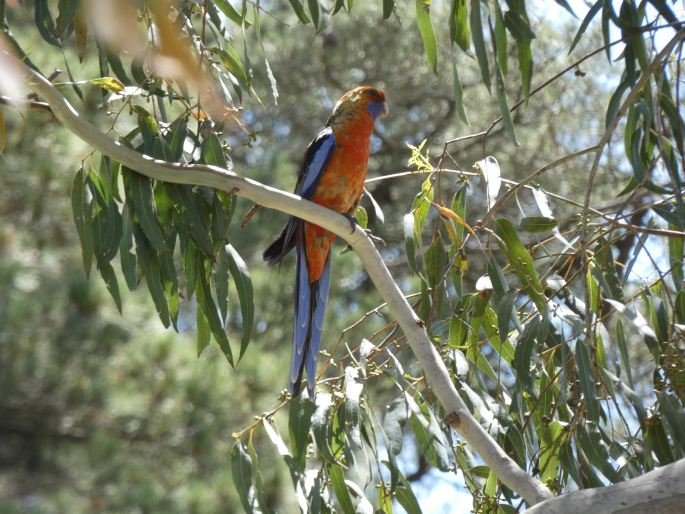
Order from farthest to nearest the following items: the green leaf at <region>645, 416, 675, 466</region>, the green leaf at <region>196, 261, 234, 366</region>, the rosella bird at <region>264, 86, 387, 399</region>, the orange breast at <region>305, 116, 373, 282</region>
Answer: the orange breast at <region>305, 116, 373, 282</region>
the rosella bird at <region>264, 86, 387, 399</region>
the green leaf at <region>196, 261, 234, 366</region>
the green leaf at <region>645, 416, 675, 466</region>

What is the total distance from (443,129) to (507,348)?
155 inches

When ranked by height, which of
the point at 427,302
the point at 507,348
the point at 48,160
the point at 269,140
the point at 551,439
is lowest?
the point at 551,439

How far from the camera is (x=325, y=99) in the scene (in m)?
5.86

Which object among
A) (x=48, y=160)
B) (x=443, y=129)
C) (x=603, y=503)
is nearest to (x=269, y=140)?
(x=443, y=129)

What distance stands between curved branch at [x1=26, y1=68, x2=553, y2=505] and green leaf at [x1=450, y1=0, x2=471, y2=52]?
15.0 inches

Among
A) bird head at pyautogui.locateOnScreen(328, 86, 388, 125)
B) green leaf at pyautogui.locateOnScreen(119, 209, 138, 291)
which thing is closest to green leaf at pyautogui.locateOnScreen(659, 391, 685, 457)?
green leaf at pyautogui.locateOnScreen(119, 209, 138, 291)

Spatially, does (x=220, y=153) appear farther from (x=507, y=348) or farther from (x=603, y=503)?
(x=603, y=503)

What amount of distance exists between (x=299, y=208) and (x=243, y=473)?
579mm

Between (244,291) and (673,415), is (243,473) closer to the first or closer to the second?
(244,291)

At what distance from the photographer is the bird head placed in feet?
8.68

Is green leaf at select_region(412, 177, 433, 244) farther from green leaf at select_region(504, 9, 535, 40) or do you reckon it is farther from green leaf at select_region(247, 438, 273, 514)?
green leaf at select_region(247, 438, 273, 514)

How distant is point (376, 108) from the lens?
110 inches

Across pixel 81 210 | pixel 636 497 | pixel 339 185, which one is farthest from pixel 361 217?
pixel 636 497

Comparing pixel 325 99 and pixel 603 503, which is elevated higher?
pixel 325 99
